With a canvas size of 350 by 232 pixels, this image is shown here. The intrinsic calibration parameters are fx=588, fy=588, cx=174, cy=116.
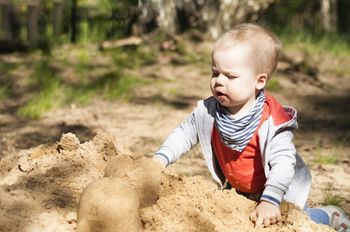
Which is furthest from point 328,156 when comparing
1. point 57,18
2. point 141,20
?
point 57,18

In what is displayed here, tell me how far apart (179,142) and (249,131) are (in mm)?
344

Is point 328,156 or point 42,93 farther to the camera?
point 42,93

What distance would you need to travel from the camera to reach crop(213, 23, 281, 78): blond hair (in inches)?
98.2

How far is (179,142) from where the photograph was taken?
8.96 feet

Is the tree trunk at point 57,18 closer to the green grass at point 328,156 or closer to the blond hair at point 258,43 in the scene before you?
the green grass at point 328,156

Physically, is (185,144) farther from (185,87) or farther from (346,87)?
(346,87)

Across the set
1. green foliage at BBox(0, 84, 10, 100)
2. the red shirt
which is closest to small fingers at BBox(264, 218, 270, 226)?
the red shirt

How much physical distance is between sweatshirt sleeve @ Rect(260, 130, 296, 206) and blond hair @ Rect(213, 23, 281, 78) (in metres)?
0.32

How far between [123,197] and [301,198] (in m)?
1.03

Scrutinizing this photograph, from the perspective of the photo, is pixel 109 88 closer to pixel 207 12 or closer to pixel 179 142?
pixel 207 12

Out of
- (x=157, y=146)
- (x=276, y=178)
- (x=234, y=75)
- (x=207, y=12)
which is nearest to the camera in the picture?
(x=276, y=178)

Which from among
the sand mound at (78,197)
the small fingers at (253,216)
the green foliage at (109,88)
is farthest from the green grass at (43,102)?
the small fingers at (253,216)

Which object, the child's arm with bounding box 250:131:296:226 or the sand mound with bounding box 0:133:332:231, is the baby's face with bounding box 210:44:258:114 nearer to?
the child's arm with bounding box 250:131:296:226

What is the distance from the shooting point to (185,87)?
6.62 m
